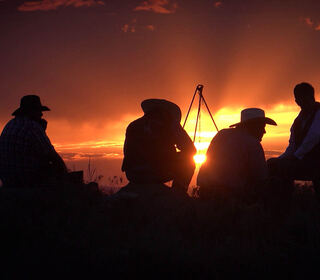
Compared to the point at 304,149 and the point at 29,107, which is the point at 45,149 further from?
the point at 304,149

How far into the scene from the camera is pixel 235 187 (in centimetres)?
634

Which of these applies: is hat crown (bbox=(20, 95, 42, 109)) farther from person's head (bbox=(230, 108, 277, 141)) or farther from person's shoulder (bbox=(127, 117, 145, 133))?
person's head (bbox=(230, 108, 277, 141))

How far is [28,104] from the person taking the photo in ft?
22.8

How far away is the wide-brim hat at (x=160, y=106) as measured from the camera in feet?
22.2

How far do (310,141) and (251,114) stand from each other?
1.10 m

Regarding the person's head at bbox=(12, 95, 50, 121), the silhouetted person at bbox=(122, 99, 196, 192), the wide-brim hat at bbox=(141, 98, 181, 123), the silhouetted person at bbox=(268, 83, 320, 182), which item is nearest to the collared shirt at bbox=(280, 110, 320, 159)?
the silhouetted person at bbox=(268, 83, 320, 182)

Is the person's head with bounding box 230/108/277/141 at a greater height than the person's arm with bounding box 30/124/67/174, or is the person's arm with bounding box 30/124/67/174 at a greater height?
the person's head with bounding box 230/108/277/141

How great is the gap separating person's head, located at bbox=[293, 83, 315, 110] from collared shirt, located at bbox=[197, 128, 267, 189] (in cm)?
147

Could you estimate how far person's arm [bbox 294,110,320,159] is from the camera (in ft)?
21.6

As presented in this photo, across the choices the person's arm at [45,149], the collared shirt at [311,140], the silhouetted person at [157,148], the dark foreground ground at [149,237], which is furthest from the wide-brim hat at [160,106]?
the collared shirt at [311,140]

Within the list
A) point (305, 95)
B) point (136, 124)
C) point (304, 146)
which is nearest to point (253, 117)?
point (304, 146)

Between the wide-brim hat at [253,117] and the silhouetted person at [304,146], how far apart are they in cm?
69

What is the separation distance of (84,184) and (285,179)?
3.45 meters

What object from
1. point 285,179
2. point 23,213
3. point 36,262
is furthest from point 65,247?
point 285,179
